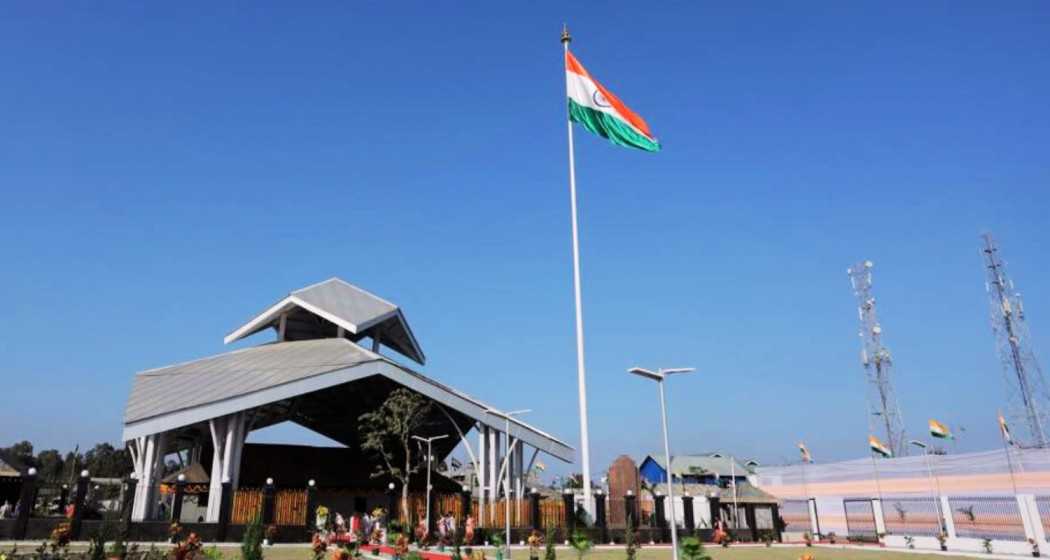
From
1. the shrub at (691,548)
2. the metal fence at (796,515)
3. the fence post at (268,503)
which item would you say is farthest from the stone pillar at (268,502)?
the metal fence at (796,515)

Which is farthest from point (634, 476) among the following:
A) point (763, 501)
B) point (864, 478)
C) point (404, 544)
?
point (404, 544)

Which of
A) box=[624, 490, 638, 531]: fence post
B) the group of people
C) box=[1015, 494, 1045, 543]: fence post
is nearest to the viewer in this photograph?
box=[1015, 494, 1045, 543]: fence post

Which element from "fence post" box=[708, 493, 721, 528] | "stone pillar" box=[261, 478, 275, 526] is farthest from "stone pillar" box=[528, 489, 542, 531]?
"stone pillar" box=[261, 478, 275, 526]

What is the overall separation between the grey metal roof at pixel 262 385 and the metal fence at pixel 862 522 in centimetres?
1930

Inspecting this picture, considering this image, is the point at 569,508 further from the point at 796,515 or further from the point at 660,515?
the point at 796,515

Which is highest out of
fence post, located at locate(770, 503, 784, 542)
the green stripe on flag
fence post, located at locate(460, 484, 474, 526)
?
the green stripe on flag

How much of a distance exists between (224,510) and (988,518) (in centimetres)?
3553

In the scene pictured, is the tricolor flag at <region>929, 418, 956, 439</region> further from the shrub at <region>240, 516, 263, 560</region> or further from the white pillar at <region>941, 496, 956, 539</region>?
the shrub at <region>240, 516, 263, 560</region>

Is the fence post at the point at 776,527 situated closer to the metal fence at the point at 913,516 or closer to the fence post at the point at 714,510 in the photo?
the fence post at the point at 714,510

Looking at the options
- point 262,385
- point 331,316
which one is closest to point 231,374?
point 262,385

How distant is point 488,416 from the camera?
117ft

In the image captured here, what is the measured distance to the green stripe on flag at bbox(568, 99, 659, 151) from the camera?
3189 cm

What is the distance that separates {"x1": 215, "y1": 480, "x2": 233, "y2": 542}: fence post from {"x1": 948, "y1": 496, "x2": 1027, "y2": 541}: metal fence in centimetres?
3502

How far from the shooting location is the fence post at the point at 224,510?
28781 mm
